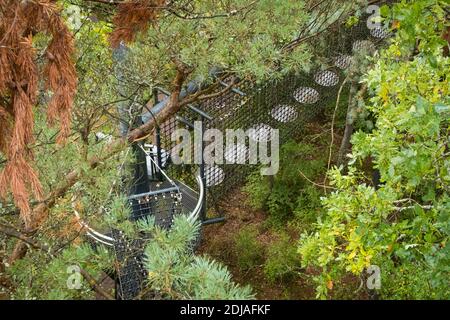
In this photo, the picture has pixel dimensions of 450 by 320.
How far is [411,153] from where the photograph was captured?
2.24 m

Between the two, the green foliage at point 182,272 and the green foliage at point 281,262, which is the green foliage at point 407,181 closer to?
the green foliage at point 182,272

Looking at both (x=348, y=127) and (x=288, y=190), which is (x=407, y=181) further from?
(x=288, y=190)

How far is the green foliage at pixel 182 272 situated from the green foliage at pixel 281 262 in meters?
2.97

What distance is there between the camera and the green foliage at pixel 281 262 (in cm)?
496

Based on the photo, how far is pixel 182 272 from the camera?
74.4 inches

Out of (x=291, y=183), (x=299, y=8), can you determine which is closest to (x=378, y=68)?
(x=299, y=8)

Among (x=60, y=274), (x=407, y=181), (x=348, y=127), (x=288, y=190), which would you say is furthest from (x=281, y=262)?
(x=60, y=274)

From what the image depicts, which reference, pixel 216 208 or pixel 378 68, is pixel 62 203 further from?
pixel 216 208

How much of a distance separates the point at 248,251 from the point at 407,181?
7.97ft

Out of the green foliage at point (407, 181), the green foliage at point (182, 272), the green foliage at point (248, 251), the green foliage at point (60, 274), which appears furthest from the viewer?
the green foliage at point (248, 251)

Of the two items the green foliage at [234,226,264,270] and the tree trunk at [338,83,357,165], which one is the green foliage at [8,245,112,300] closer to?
the green foliage at [234,226,264,270]

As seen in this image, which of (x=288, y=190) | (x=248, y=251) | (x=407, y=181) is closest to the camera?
(x=407, y=181)

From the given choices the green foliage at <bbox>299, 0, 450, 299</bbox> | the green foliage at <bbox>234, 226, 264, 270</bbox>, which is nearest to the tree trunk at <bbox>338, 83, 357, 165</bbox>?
the green foliage at <bbox>234, 226, 264, 270</bbox>

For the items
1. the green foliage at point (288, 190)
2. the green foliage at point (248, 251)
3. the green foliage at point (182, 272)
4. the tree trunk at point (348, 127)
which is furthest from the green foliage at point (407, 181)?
the green foliage at point (288, 190)
